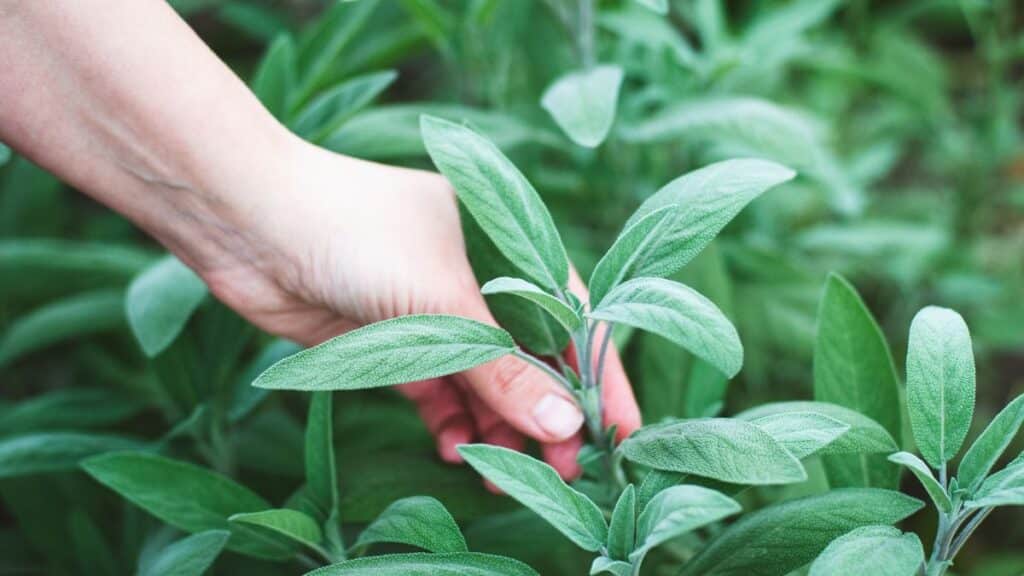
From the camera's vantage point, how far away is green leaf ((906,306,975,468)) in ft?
2.14

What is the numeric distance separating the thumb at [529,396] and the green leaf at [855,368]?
0.21 meters

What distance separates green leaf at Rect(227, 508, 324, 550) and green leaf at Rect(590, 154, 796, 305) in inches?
11.2

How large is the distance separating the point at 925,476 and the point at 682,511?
17 cm

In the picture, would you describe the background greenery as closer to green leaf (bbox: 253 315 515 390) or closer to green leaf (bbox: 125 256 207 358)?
green leaf (bbox: 125 256 207 358)

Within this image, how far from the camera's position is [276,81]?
106cm

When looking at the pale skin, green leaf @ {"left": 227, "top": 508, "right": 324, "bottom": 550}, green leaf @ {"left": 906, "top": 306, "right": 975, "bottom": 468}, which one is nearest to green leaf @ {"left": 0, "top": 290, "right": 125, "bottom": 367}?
the pale skin

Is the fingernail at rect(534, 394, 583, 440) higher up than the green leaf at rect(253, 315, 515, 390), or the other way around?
the green leaf at rect(253, 315, 515, 390)

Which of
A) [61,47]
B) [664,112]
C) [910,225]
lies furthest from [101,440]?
[910,225]

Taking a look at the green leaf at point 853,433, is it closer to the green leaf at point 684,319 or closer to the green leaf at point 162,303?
the green leaf at point 684,319

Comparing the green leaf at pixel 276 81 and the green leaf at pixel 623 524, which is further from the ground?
the green leaf at pixel 276 81

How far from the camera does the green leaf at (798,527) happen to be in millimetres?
671

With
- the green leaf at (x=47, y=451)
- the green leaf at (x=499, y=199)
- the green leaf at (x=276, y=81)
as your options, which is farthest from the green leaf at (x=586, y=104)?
the green leaf at (x=47, y=451)

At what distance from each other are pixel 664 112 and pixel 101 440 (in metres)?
0.73

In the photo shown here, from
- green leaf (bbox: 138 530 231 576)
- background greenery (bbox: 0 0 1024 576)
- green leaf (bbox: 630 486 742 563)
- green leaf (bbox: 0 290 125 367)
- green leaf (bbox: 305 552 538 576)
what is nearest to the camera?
green leaf (bbox: 630 486 742 563)
